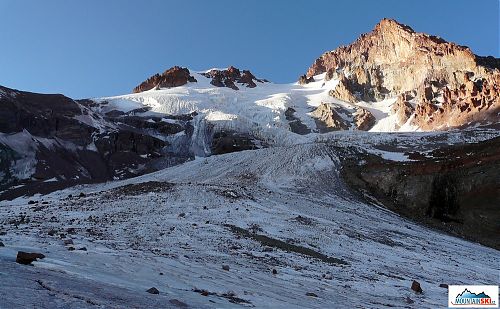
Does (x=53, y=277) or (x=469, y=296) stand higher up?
(x=53, y=277)

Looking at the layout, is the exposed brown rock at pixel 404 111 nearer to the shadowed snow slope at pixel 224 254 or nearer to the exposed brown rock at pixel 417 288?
the shadowed snow slope at pixel 224 254

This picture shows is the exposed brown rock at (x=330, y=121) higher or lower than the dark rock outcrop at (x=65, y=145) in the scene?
higher

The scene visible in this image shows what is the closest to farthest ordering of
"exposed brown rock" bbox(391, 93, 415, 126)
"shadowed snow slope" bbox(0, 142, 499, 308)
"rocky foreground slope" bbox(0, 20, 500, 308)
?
"shadowed snow slope" bbox(0, 142, 499, 308)
"rocky foreground slope" bbox(0, 20, 500, 308)
"exposed brown rock" bbox(391, 93, 415, 126)

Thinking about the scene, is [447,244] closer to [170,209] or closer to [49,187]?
[170,209]

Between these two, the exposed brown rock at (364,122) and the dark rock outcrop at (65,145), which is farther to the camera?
the exposed brown rock at (364,122)

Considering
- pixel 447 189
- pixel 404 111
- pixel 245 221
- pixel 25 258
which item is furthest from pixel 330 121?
pixel 25 258

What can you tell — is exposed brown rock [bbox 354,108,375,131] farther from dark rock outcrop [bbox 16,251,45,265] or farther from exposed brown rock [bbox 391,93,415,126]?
dark rock outcrop [bbox 16,251,45,265]

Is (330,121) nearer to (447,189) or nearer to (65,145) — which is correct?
(65,145)

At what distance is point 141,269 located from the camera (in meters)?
11.3

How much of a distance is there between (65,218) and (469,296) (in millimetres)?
17661

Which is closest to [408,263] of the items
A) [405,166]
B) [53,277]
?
[53,277]

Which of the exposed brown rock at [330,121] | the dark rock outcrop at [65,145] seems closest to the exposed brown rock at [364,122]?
the exposed brown rock at [330,121]

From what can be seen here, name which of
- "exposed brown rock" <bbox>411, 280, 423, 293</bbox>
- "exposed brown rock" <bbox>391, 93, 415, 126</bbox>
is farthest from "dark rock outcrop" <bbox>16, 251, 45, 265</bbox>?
"exposed brown rock" <bbox>391, 93, 415, 126</bbox>

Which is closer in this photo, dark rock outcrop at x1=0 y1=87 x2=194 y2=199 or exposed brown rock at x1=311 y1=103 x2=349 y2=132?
dark rock outcrop at x1=0 y1=87 x2=194 y2=199
